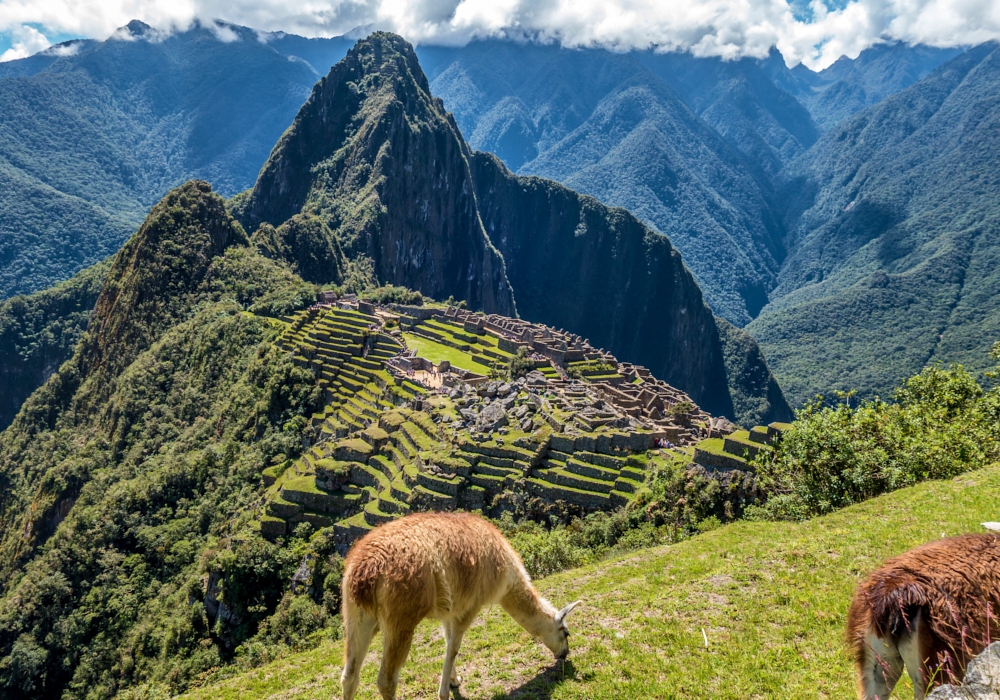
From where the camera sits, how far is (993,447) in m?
15.8

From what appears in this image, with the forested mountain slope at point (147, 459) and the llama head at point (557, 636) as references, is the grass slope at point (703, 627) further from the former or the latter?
the forested mountain slope at point (147, 459)

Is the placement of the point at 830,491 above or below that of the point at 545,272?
below

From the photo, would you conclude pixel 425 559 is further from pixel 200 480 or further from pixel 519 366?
pixel 200 480

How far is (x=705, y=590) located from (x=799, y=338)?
150504mm

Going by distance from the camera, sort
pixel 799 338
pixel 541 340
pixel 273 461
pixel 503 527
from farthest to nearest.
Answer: pixel 799 338 < pixel 541 340 < pixel 273 461 < pixel 503 527

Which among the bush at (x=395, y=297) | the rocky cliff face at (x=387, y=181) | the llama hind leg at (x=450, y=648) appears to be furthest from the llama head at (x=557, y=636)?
the rocky cliff face at (x=387, y=181)

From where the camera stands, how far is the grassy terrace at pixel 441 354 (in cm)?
4938

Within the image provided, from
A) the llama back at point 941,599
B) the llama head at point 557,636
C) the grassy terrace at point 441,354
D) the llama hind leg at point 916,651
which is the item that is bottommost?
the llama head at point 557,636

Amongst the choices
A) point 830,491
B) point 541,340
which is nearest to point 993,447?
point 830,491

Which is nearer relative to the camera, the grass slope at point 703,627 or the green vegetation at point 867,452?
the grass slope at point 703,627

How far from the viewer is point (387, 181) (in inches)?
4818

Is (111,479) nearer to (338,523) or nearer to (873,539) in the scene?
(338,523)

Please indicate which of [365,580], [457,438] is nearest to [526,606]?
[365,580]

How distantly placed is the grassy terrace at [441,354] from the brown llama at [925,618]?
4188 cm
